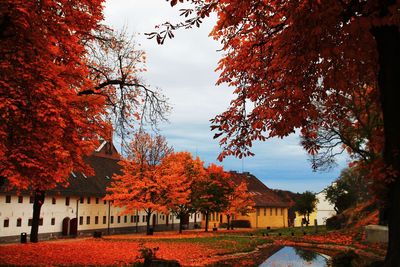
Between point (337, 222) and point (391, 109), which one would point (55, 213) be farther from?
point (391, 109)

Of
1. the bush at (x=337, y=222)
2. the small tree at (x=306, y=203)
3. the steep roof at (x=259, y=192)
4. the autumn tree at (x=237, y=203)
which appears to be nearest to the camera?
the bush at (x=337, y=222)

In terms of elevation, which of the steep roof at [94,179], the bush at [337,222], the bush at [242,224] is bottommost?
the bush at [242,224]

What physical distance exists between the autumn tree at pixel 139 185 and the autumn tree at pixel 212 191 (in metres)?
6.34

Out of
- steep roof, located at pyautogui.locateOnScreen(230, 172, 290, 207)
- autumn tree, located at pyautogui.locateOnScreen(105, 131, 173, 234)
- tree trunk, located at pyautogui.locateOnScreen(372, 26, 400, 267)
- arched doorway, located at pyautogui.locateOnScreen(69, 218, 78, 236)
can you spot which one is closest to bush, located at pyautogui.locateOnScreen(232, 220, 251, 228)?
steep roof, located at pyautogui.locateOnScreen(230, 172, 290, 207)

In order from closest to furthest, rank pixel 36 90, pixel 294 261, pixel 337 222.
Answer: pixel 36 90 → pixel 294 261 → pixel 337 222

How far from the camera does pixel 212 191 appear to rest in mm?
53344

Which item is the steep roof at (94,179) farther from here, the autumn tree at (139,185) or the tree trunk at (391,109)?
the tree trunk at (391,109)

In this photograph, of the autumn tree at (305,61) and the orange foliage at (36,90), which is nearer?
the autumn tree at (305,61)

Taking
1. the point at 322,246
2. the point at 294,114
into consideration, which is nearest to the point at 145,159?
the point at 322,246

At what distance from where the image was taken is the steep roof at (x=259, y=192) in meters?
82.1

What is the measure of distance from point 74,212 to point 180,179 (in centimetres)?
1284

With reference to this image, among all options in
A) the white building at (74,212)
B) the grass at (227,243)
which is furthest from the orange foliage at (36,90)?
the white building at (74,212)

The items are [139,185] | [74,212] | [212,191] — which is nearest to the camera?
[139,185]

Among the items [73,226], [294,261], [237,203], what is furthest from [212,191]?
[294,261]
